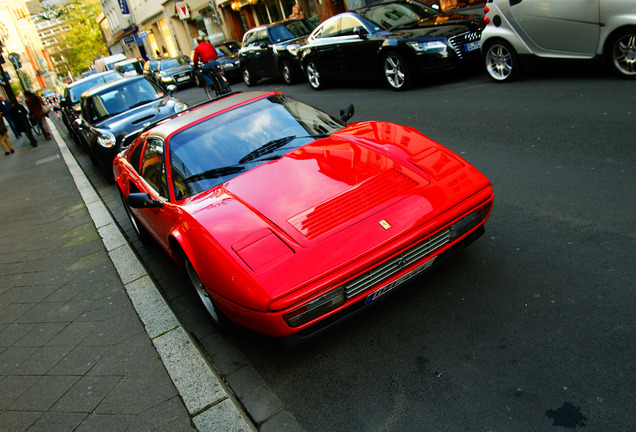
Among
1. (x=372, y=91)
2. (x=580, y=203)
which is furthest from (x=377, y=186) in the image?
(x=372, y=91)

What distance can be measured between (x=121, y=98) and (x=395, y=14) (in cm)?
581

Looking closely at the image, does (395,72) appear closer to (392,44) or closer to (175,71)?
(392,44)

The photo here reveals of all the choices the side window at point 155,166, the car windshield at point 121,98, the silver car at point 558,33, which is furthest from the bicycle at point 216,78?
the side window at point 155,166

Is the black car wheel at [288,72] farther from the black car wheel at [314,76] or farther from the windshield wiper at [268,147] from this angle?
the windshield wiper at [268,147]

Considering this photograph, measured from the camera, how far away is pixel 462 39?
9375mm

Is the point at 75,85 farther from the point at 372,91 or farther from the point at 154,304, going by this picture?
the point at 154,304

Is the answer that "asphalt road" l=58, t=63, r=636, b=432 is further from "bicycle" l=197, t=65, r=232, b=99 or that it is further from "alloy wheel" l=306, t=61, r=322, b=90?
"bicycle" l=197, t=65, r=232, b=99

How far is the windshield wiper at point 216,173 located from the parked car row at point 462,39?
568cm

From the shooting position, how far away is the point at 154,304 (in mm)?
4367

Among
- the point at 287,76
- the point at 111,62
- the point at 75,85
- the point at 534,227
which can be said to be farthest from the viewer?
the point at 111,62

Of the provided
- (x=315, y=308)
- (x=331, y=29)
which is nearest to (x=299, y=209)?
(x=315, y=308)

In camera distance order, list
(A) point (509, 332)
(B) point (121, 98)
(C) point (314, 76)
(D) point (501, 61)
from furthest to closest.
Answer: (C) point (314, 76) → (B) point (121, 98) → (D) point (501, 61) → (A) point (509, 332)

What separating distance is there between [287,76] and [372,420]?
14.0m

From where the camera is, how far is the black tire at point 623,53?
684 cm
